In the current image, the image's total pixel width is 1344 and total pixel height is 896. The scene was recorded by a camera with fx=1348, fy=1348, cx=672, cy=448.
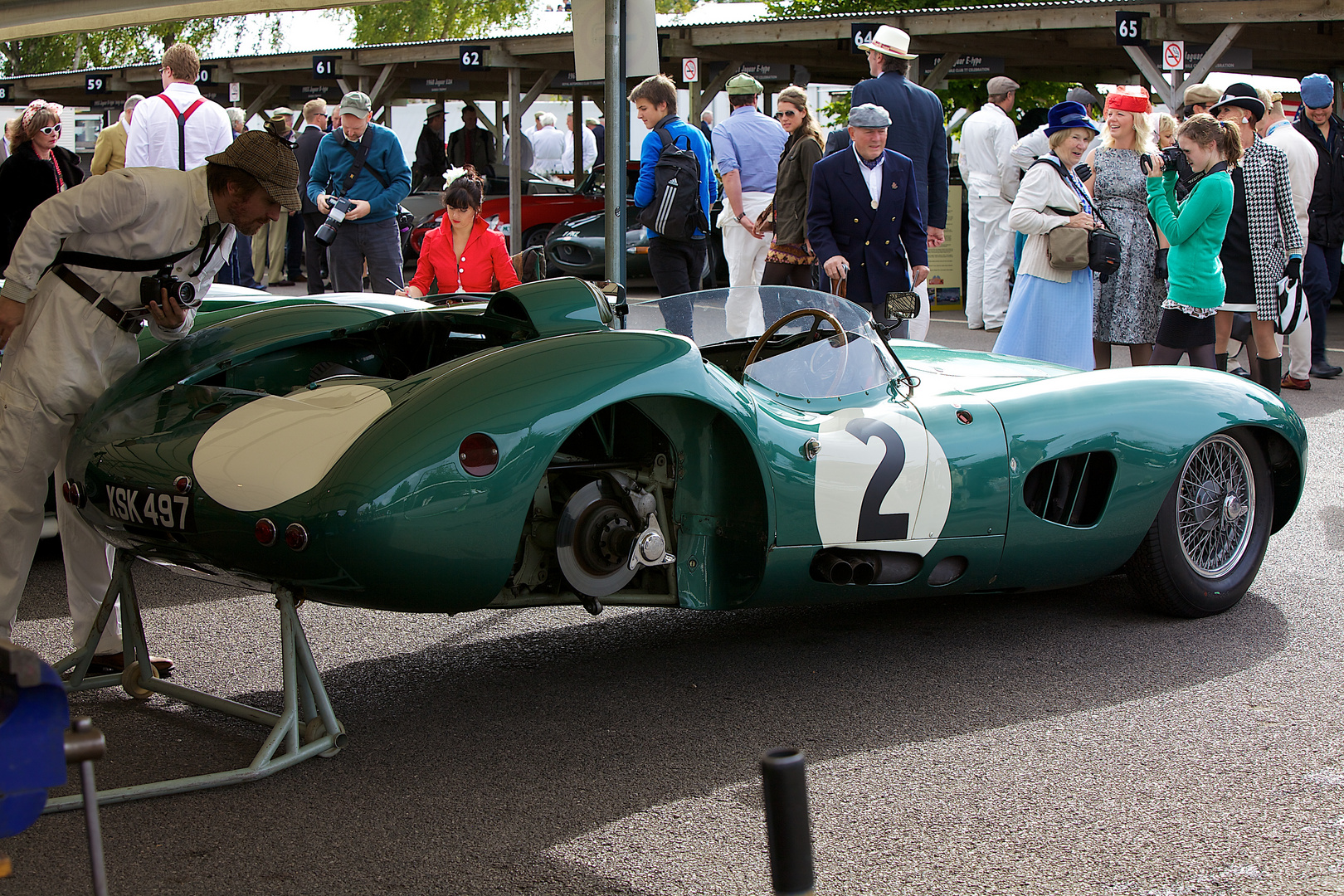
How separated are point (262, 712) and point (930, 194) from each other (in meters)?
5.97

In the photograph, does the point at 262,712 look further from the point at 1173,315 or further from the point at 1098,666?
the point at 1173,315

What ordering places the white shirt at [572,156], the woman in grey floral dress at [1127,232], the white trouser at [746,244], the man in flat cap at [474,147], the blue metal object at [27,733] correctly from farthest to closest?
1. the white shirt at [572,156]
2. the man in flat cap at [474,147]
3. the white trouser at [746,244]
4. the woman in grey floral dress at [1127,232]
5. the blue metal object at [27,733]

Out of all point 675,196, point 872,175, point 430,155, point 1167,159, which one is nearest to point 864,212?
point 872,175

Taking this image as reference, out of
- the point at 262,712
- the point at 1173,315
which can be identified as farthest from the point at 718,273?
the point at 262,712

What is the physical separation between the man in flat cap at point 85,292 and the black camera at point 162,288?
0.01m

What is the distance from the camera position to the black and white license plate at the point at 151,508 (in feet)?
11.2

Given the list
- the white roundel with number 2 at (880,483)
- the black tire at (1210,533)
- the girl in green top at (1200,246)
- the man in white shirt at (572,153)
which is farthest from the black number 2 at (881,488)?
the man in white shirt at (572,153)

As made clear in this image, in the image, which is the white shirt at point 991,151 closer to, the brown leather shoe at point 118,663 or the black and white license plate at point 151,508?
the brown leather shoe at point 118,663

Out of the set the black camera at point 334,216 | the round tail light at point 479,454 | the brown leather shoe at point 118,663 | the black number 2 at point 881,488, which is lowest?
the brown leather shoe at point 118,663

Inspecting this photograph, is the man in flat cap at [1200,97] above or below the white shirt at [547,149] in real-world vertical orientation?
below

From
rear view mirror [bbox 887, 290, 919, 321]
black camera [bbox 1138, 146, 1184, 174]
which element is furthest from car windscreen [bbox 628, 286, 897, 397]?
black camera [bbox 1138, 146, 1184, 174]

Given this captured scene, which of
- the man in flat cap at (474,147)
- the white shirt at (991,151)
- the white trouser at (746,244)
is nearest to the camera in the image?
the white trouser at (746,244)

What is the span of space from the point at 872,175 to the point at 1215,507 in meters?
3.12

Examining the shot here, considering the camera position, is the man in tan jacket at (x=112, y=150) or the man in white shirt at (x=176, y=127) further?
the man in tan jacket at (x=112, y=150)
